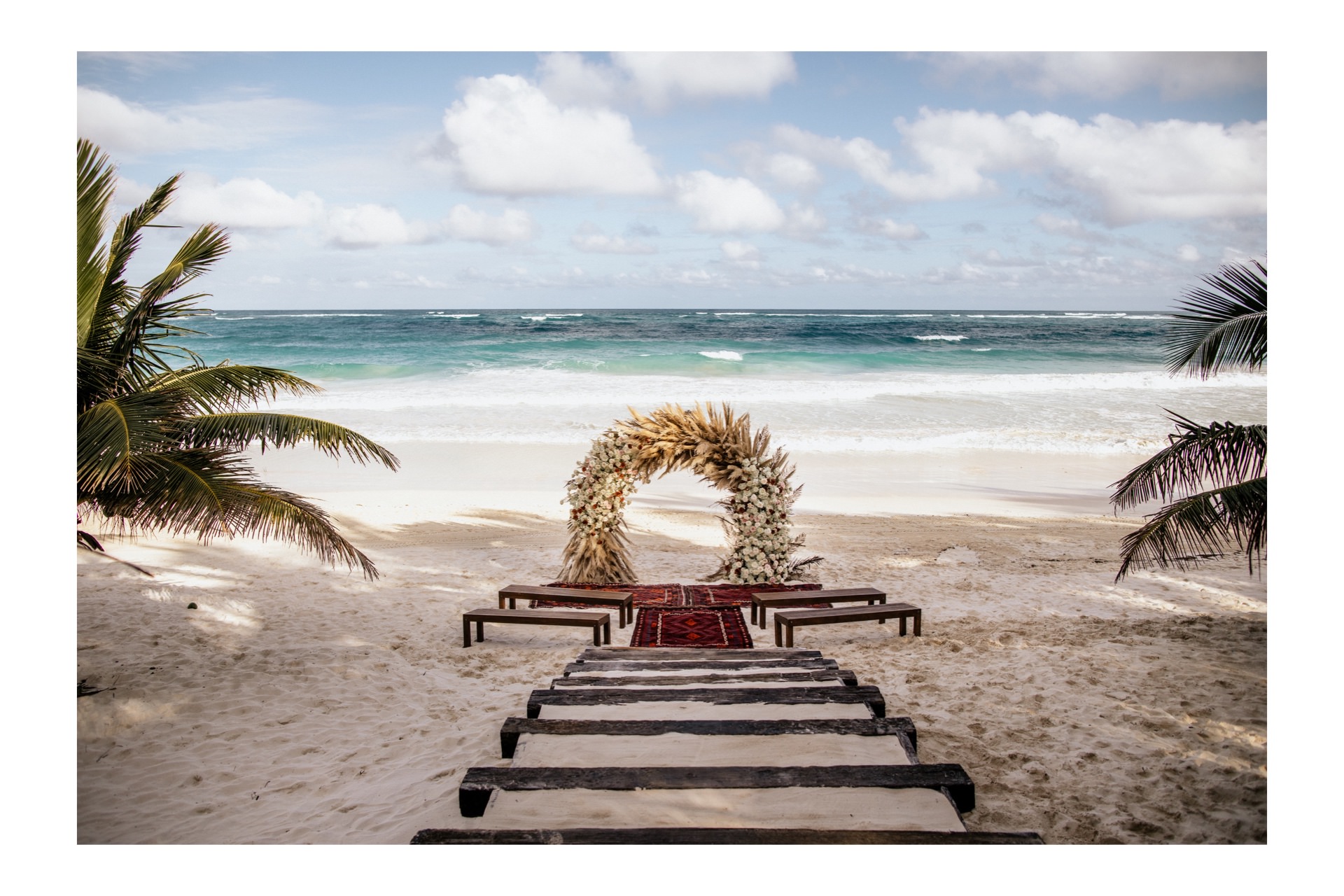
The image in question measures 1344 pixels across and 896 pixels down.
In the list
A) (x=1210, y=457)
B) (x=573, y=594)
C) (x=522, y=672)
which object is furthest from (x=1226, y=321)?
(x=573, y=594)

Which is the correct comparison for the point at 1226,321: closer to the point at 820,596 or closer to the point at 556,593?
the point at 820,596

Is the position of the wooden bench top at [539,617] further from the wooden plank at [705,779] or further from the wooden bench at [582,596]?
the wooden plank at [705,779]

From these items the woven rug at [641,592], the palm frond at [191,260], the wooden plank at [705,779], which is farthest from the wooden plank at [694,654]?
the palm frond at [191,260]

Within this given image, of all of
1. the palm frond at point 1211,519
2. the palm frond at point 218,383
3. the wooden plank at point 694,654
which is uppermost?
the palm frond at point 218,383

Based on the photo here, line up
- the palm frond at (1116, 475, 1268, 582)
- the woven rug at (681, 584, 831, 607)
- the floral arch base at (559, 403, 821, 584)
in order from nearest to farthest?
the palm frond at (1116, 475, 1268, 582) → the woven rug at (681, 584, 831, 607) → the floral arch base at (559, 403, 821, 584)

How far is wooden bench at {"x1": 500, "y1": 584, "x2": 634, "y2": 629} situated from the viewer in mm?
6137

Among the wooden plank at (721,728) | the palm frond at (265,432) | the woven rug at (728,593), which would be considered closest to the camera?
the wooden plank at (721,728)

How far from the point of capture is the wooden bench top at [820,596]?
6.10 metres

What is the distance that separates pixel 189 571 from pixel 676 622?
5021 mm

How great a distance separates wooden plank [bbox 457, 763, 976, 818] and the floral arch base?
172 inches

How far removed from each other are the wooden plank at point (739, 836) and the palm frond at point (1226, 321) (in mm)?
2668

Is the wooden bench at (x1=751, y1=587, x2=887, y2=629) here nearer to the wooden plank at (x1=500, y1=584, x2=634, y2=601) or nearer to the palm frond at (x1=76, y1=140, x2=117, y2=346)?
the wooden plank at (x1=500, y1=584, x2=634, y2=601)

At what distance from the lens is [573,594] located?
6.20 m

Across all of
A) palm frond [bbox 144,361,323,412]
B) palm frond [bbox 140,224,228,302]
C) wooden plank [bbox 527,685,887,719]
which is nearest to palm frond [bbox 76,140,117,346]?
palm frond [bbox 140,224,228,302]
